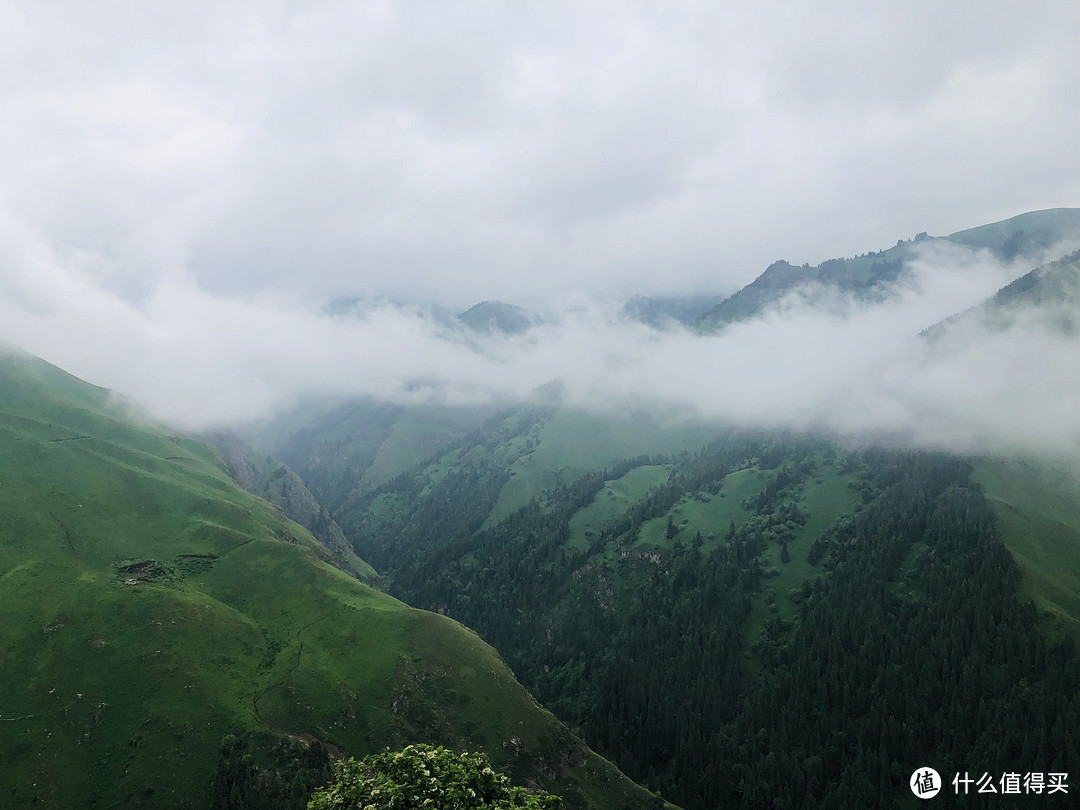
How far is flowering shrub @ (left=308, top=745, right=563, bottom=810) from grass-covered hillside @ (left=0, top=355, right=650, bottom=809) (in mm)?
93126

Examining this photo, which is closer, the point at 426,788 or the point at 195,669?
the point at 426,788

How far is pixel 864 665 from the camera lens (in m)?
186

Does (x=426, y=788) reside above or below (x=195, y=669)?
above

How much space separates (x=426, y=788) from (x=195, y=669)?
404 feet

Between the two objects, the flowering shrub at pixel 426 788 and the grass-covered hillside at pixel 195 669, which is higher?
the flowering shrub at pixel 426 788

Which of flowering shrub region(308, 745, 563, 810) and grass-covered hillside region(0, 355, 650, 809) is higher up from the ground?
flowering shrub region(308, 745, 563, 810)

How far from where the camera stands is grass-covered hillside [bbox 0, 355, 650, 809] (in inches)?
4547

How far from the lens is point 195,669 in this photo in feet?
451

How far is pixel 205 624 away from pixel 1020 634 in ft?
728

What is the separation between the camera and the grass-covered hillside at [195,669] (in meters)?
116

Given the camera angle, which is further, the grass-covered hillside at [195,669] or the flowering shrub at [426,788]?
the grass-covered hillside at [195,669]

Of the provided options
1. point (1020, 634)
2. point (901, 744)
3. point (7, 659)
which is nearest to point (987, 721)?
point (901, 744)

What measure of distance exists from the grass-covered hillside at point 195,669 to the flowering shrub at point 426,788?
93.1m

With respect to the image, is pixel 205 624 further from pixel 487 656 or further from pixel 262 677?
pixel 487 656
